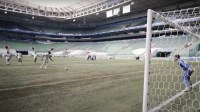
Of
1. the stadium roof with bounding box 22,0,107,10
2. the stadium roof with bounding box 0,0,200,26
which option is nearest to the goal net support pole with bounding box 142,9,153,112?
the stadium roof with bounding box 0,0,200,26

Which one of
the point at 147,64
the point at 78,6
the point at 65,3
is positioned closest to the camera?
the point at 147,64

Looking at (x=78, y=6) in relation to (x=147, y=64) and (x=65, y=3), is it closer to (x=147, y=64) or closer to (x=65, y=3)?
(x=65, y=3)

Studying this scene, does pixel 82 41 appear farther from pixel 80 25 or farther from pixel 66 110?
pixel 66 110

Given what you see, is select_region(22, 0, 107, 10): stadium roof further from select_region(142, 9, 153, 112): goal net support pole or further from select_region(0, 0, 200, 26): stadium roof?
select_region(142, 9, 153, 112): goal net support pole

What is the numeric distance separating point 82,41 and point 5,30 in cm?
2390

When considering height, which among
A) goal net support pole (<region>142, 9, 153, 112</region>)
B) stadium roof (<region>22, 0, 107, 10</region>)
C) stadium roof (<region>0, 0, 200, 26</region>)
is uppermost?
stadium roof (<region>22, 0, 107, 10</region>)

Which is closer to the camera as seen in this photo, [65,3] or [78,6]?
[65,3]

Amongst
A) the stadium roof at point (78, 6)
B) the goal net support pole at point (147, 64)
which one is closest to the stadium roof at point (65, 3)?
the stadium roof at point (78, 6)

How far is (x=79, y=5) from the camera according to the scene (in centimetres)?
3822

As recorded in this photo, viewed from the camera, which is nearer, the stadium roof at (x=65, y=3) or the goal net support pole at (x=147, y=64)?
the goal net support pole at (x=147, y=64)

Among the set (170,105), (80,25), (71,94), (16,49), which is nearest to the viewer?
(170,105)

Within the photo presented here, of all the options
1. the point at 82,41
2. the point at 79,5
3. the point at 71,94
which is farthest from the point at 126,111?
the point at 82,41

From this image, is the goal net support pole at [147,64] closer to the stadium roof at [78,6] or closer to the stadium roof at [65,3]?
the stadium roof at [78,6]

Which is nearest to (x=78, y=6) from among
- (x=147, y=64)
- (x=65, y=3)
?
(x=65, y=3)
